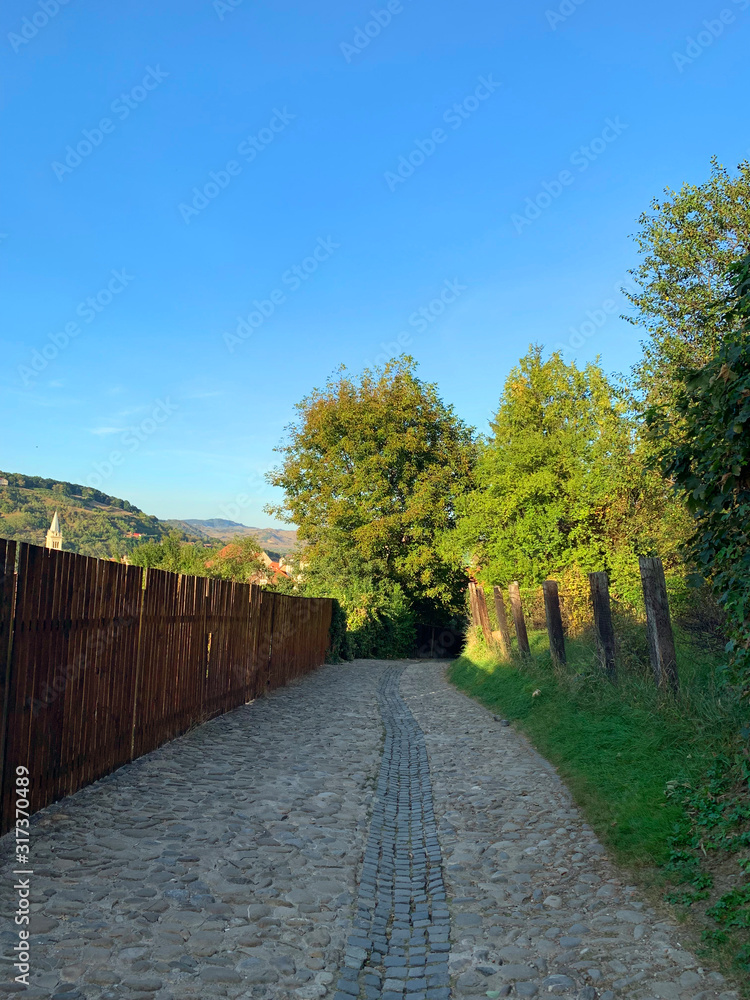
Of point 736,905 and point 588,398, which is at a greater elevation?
point 588,398

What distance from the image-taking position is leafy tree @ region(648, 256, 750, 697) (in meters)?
4.41

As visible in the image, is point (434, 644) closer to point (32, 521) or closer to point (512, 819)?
point (512, 819)

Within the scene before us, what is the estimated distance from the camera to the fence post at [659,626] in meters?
7.55

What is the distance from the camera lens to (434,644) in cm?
3978

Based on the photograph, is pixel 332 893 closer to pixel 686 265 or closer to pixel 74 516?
pixel 686 265

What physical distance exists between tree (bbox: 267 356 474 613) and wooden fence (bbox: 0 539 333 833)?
2394cm

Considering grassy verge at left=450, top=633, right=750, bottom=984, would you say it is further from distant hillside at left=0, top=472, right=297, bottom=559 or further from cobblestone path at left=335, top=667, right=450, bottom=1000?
distant hillside at left=0, top=472, right=297, bottom=559

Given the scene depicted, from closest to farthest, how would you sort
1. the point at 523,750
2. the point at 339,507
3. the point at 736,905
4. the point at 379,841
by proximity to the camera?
the point at 736,905
the point at 379,841
the point at 523,750
the point at 339,507

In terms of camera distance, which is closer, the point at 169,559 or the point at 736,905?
the point at 736,905

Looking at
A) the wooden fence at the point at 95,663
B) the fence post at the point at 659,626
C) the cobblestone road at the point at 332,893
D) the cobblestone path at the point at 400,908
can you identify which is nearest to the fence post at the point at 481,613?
the wooden fence at the point at 95,663

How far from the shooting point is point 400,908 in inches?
169

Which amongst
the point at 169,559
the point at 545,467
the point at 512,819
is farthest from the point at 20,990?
the point at 169,559

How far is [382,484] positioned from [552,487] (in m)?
14.5

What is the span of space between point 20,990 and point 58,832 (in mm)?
2187
